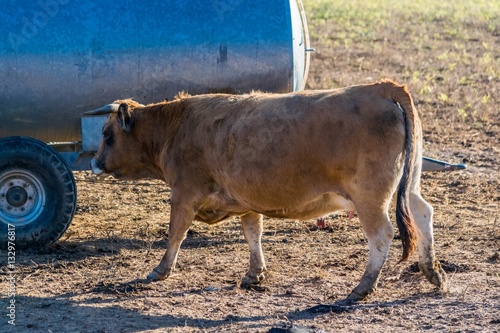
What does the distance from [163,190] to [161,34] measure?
2.88 m

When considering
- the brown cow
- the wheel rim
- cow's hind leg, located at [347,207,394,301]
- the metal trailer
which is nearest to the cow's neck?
the brown cow

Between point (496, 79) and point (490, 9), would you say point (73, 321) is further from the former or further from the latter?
point (490, 9)

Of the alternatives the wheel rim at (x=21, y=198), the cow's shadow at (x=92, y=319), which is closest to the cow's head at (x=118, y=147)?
the wheel rim at (x=21, y=198)

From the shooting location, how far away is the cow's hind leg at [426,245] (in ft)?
23.6

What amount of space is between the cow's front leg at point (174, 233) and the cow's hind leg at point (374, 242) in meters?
1.48

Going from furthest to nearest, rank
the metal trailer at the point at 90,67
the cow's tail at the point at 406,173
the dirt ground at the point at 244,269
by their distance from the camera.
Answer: the metal trailer at the point at 90,67, the cow's tail at the point at 406,173, the dirt ground at the point at 244,269

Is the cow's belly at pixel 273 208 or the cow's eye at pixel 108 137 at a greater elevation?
the cow's eye at pixel 108 137

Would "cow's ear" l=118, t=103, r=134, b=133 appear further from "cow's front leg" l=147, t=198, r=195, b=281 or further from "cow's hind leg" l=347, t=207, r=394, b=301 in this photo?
"cow's hind leg" l=347, t=207, r=394, b=301

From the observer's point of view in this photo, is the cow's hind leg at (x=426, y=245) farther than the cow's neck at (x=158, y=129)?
No

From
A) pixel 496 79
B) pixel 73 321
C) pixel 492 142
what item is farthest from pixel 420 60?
pixel 73 321

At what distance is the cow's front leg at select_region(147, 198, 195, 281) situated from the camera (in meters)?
7.50

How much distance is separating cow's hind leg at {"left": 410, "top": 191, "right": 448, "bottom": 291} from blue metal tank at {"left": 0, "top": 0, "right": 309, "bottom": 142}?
84.8 inches

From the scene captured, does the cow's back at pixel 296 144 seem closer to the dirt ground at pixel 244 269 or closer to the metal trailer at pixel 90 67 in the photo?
the dirt ground at pixel 244 269

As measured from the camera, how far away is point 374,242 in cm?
685
